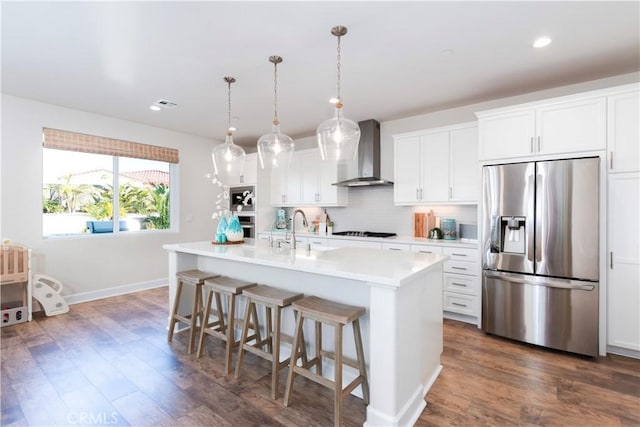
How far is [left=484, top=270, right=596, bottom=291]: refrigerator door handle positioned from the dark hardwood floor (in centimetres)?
61

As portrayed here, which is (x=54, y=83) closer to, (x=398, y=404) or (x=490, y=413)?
(x=398, y=404)

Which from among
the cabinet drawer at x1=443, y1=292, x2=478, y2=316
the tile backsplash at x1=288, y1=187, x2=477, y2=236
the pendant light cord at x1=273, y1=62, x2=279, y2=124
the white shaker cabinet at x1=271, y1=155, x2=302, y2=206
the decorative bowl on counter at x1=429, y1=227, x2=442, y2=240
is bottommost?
the cabinet drawer at x1=443, y1=292, x2=478, y2=316

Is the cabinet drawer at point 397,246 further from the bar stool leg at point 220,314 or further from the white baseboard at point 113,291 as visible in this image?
the white baseboard at point 113,291

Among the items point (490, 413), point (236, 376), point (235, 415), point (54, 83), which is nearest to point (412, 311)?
point (490, 413)

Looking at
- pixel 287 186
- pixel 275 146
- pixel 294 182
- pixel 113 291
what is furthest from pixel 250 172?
pixel 275 146

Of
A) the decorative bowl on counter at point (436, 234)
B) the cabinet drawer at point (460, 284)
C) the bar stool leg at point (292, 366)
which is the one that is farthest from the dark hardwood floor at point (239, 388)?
the decorative bowl on counter at point (436, 234)

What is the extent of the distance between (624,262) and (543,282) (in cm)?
63

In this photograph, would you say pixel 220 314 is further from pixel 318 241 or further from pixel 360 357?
pixel 318 241

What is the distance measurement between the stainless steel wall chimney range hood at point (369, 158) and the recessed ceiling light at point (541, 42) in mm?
2238

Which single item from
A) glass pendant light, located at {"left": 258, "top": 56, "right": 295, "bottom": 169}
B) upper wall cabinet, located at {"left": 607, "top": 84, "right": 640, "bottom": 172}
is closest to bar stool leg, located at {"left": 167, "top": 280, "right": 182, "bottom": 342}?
glass pendant light, located at {"left": 258, "top": 56, "right": 295, "bottom": 169}

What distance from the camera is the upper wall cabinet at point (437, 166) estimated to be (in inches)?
145

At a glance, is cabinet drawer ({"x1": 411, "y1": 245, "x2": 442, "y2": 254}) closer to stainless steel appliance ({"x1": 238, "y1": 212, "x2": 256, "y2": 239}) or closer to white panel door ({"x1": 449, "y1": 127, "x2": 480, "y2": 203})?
white panel door ({"x1": 449, "y1": 127, "x2": 480, "y2": 203})

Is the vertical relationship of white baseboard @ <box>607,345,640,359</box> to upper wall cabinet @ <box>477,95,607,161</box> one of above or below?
below

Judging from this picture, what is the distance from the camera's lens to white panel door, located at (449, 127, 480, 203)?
366cm
